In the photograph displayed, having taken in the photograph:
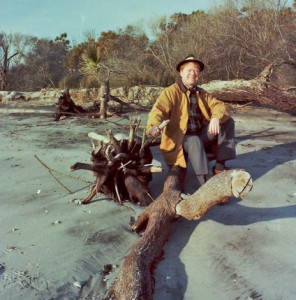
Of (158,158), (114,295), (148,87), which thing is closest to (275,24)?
(148,87)

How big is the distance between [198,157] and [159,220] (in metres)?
1.09

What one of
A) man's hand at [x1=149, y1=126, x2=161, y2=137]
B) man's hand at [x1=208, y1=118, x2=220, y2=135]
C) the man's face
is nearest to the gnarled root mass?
man's hand at [x1=149, y1=126, x2=161, y2=137]

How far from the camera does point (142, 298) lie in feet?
8.50

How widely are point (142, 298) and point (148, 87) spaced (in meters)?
11.0

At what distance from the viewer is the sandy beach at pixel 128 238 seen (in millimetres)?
2891

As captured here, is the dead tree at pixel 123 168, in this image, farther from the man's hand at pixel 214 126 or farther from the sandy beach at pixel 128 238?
the man's hand at pixel 214 126

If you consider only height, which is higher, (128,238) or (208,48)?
(208,48)

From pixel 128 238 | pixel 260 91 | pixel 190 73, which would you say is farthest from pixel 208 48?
pixel 128 238

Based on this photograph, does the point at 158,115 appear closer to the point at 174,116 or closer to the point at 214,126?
the point at 174,116

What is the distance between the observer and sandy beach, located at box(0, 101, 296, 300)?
2.89m

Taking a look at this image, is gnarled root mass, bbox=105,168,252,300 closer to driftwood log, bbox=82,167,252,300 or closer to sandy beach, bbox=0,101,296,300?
driftwood log, bbox=82,167,252,300

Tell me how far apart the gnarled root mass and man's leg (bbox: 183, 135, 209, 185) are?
38cm

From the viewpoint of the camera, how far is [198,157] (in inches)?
172

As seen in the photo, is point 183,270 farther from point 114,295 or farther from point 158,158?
point 158,158
